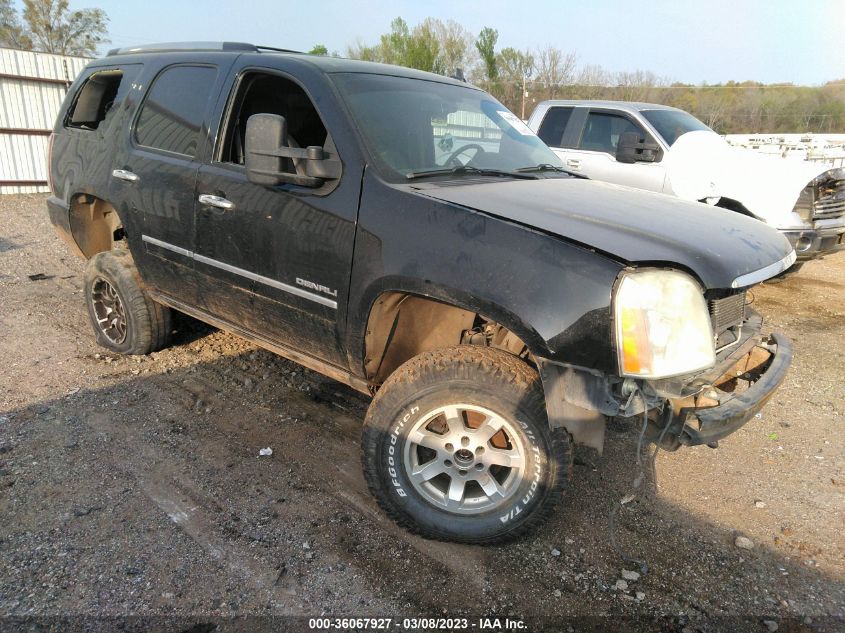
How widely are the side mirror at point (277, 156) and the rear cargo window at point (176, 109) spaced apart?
3.01ft

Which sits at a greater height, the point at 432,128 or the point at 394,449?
the point at 432,128

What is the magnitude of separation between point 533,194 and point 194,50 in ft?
8.36

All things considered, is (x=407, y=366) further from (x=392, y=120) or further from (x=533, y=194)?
(x=392, y=120)

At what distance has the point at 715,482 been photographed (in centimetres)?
345

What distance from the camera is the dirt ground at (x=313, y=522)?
8.07 ft

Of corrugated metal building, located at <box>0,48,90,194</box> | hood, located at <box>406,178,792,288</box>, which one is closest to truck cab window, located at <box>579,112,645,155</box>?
hood, located at <box>406,178,792,288</box>

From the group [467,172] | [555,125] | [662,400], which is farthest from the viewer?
[555,125]

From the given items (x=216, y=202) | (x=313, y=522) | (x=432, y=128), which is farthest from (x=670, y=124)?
(x=313, y=522)

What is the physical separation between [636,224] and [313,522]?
2.02 m

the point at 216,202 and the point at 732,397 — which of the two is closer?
the point at 732,397

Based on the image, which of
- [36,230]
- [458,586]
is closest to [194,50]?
[458,586]

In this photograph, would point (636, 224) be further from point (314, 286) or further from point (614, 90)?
point (614, 90)

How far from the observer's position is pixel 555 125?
27.4 ft

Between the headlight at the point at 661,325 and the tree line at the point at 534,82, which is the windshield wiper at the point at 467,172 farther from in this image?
the tree line at the point at 534,82
